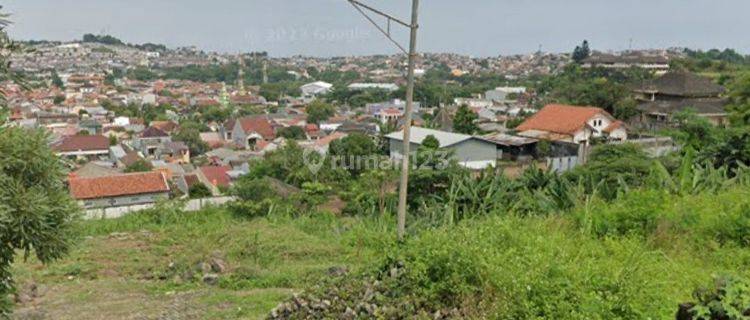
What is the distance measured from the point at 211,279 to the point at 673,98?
28094 millimetres

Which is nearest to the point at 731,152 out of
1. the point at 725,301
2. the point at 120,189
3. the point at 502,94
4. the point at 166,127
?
the point at 725,301

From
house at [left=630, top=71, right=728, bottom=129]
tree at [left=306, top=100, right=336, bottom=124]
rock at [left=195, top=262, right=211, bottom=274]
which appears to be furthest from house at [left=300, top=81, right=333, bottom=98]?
rock at [left=195, top=262, right=211, bottom=274]

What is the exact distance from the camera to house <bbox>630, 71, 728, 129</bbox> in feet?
85.2

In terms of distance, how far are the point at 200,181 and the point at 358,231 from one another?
1959 cm

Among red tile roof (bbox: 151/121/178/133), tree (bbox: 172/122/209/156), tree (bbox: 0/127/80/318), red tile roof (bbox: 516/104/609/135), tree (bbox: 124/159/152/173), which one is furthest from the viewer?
red tile roof (bbox: 151/121/178/133)

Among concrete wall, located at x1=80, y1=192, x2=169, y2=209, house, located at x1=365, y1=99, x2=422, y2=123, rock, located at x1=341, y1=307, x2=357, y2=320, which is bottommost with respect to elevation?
concrete wall, located at x1=80, y1=192, x2=169, y2=209

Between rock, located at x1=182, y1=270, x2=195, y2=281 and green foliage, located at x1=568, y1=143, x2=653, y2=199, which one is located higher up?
green foliage, located at x1=568, y1=143, x2=653, y2=199

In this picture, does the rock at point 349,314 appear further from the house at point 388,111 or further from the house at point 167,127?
the house at point 167,127

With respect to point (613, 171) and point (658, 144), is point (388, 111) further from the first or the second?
point (613, 171)

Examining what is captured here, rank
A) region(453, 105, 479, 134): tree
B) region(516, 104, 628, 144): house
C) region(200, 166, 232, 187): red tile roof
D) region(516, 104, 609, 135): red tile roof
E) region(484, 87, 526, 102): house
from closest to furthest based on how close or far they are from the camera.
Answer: region(516, 104, 628, 144): house, region(516, 104, 609, 135): red tile roof, region(200, 166, 232, 187): red tile roof, region(453, 105, 479, 134): tree, region(484, 87, 526, 102): house

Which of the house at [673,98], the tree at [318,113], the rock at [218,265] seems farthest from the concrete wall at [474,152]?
the tree at [318,113]

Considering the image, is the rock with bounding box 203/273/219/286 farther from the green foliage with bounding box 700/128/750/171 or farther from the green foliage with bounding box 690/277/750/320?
Result: the green foliage with bounding box 700/128/750/171

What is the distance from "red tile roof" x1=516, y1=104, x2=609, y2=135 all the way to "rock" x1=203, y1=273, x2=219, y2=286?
1939cm

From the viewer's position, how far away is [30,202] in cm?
362
